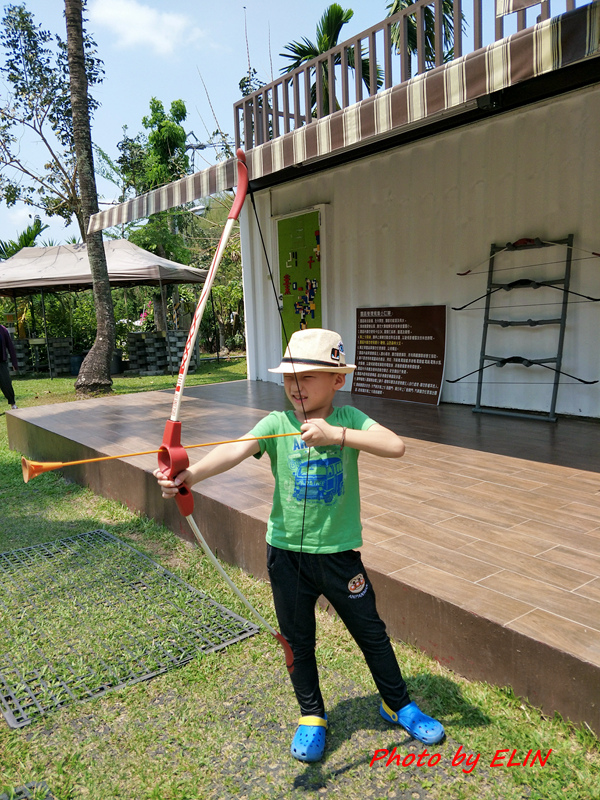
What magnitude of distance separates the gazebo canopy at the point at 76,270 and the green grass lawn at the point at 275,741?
1152 cm

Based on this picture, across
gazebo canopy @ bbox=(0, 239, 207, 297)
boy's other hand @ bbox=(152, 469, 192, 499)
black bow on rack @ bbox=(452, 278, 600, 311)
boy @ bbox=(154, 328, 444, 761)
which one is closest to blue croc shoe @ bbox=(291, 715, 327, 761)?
boy @ bbox=(154, 328, 444, 761)

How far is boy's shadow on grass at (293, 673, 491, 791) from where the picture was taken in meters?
1.85

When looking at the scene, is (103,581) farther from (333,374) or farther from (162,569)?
(333,374)

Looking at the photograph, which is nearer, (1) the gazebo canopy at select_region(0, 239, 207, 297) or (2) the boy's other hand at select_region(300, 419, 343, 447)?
(2) the boy's other hand at select_region(300, 419, 343, 447)

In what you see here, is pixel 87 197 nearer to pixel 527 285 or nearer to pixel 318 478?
pixel 527 285

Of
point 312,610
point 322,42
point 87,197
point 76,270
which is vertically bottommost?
point 312,610

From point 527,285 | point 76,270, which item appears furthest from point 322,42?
point 527,285

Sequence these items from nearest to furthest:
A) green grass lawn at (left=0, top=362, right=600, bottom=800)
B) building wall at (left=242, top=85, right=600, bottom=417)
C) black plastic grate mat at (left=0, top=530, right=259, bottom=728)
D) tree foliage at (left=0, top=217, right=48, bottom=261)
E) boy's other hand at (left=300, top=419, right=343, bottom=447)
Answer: boy's other hand at (left=300, top=419, right=343, bottom=447) < green grass lawn at (left=0, top=362, right=600, bottom=800) < black plastic grate mat at (left=0, top=530, right=259, bottom=728) < building wall at (left=242, top=85, right=600, bottom=417) < tree foliage at (left=0, top=217, right=48, bottom=261)

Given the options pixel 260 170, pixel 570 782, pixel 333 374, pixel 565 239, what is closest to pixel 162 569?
pixel 333 374

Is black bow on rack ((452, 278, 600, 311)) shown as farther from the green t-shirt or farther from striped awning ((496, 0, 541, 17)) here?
the green t-shirt

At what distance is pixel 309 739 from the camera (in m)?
1.91

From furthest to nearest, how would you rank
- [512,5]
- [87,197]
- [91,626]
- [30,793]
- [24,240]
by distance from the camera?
1. [24,240]
2. [87,197]
3. [512,5]
4. [91,626]
5. [30,793]

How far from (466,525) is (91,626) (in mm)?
1730

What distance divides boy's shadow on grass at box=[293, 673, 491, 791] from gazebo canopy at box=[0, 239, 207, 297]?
11915mm
